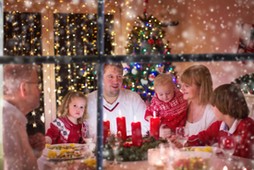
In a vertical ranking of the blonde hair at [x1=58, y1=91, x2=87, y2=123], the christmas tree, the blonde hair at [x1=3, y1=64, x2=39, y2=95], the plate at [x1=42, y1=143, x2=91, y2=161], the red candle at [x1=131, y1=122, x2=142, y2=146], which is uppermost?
the christmas tree

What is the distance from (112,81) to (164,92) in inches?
13.4

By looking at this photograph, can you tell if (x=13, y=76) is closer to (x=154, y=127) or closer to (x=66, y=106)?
(x=154, y=127)

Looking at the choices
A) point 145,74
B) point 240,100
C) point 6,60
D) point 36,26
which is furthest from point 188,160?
point 36,26

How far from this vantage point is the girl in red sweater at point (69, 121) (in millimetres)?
2609

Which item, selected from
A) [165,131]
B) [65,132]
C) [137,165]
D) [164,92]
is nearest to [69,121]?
[65,132]

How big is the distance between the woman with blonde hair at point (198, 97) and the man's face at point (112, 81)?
0.38 m

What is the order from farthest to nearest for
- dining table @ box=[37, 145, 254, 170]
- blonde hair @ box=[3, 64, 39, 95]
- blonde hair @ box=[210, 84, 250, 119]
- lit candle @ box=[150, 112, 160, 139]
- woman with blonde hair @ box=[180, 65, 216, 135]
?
woman with blonde hair @ box=[180, 65, 216, 135] → lit candle @ box=[150, 112, 160, 139] → blonde hair @ box=[210, 84, 250, 119] → dining table @ box=[37, 145, 254, 170] → blonde hair @ box=[3, 64, 39, 95]

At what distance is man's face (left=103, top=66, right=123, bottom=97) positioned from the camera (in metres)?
2.91

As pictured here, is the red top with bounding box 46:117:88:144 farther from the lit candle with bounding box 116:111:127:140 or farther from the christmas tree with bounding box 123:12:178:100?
the christmas tree with bounding box 123:12:178:100

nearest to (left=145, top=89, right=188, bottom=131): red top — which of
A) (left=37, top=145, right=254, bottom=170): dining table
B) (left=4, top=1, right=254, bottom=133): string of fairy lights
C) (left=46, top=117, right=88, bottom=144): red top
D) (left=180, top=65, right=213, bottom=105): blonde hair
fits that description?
(left=180, top=65, right=213, bottom=105): blonde hair

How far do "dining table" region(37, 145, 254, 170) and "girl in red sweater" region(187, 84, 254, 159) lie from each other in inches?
5.0

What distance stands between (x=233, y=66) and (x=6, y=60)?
8.70 feet

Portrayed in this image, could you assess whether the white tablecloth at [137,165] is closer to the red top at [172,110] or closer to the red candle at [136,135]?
the red candle at [136,135]

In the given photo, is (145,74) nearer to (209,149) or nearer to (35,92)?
(209,149)
